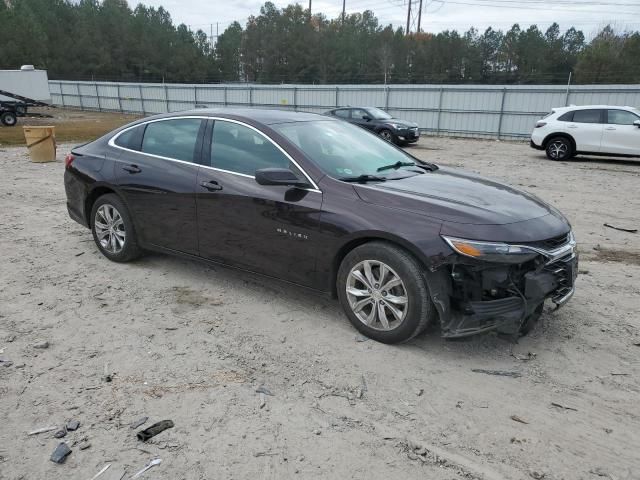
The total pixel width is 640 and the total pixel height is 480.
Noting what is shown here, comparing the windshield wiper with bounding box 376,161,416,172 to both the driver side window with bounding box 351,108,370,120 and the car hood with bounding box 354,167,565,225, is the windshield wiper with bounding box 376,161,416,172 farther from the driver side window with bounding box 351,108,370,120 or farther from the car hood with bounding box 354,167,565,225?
the driver side window with bounding box 351,108,370,120

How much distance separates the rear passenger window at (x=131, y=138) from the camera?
5285 mm

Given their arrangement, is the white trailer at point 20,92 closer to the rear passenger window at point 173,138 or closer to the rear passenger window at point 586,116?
the rear passenger window at point 173,138

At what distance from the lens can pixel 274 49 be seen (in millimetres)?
82875

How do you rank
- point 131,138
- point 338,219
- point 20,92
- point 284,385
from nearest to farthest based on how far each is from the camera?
point 284,385 → point 338,219 → point 131,138 → point 20,92

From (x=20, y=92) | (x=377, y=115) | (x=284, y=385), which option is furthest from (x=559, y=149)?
(x=20, y=92)

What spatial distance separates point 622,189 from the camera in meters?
10.5

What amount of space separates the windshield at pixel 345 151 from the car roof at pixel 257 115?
0.33 ft

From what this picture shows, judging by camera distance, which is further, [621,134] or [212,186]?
[621,134]

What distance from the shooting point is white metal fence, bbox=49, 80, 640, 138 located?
2184cm

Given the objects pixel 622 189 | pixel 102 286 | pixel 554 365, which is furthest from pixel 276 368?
pixel 622 189

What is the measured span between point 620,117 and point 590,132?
31.5 inches

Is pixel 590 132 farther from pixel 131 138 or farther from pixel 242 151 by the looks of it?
pixel 131 138

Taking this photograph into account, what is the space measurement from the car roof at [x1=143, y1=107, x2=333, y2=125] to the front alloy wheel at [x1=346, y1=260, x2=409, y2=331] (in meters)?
1.61

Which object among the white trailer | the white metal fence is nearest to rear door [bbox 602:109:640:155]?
the white metal fence
